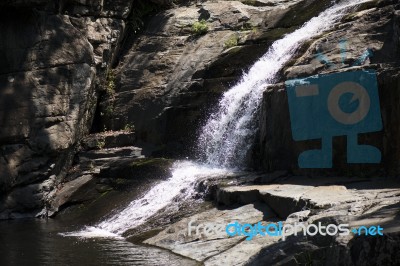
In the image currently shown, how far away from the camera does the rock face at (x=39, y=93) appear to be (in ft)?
46.9

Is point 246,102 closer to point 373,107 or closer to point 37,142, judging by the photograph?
point 373,107

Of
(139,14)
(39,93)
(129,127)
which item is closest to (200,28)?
(139,14)

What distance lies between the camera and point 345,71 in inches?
412

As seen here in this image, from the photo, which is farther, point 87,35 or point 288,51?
point 87,35

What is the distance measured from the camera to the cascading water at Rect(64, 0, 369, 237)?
11641mm

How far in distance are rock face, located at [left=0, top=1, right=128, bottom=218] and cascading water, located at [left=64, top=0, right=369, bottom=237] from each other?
3347 millimetres

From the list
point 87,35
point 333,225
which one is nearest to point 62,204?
point 87,35

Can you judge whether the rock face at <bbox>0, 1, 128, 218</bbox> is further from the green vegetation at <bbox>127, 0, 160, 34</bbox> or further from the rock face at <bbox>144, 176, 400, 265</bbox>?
the rock face at <bbox>144, 176, 400, 265</bbox>

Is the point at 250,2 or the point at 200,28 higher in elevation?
the point at 250,2

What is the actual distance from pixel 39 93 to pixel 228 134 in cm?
500

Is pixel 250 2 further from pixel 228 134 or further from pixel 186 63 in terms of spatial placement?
pixel 228 134

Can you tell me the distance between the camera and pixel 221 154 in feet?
45.0

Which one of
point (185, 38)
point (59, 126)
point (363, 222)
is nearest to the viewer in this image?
point (363, 222)

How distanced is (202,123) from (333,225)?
9323 millimetres
